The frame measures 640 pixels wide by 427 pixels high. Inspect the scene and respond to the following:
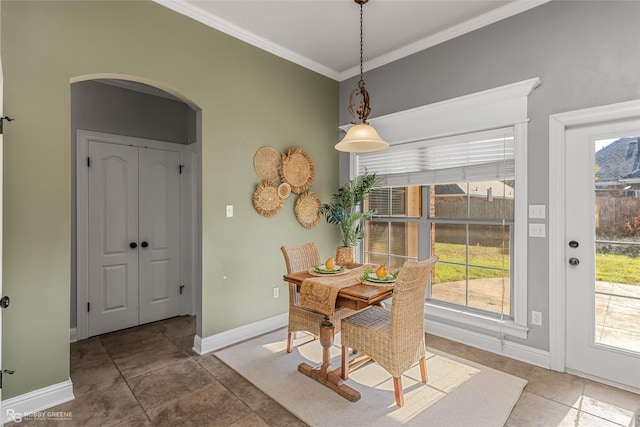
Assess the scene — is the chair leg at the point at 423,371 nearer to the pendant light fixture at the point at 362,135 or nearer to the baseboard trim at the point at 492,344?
the baseboard trim at the point at 492,344

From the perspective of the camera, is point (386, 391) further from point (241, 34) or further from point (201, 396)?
point (241, 34)

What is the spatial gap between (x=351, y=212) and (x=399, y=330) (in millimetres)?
1785

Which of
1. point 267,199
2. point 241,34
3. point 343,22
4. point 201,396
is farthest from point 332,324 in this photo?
point 241,34

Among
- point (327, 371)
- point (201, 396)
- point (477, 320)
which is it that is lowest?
point (201, 396)

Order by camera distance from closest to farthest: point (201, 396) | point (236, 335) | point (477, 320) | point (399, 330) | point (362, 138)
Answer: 1. point (399, 330)
2. point (201, 396)
3. point (362, 138)
4. point (477, 320)
5. point (236, 335)

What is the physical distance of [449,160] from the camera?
3271 mm

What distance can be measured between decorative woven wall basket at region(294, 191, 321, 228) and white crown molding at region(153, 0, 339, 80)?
4.94 ft

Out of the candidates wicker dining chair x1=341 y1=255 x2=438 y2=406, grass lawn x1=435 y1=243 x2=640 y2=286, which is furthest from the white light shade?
grass lawn x1=435 y1=243 x2=640 y2=286

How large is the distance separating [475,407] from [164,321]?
11.0ft

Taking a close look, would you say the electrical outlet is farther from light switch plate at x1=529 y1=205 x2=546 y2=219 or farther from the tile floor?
light switch plate at x1=529 y1=205 x2=546 y2=219

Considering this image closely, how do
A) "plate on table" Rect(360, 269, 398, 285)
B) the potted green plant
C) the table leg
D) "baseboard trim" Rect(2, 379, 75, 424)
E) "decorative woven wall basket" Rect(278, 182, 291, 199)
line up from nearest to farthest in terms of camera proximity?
"baseboard trim" Rect(2, 379, 75, 424), the table leg, "plate on table" Rect(360, 269, 398, 285), the potted green plant, "decorative woven wall basket" Rect(278, 182, 291, 199)

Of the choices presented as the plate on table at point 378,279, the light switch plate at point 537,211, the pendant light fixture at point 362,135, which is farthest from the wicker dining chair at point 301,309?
the light switch plate at point 537,211

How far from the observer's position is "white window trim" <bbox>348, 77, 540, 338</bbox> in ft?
9.16

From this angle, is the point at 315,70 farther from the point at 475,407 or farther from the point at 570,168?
the point at 475,407
